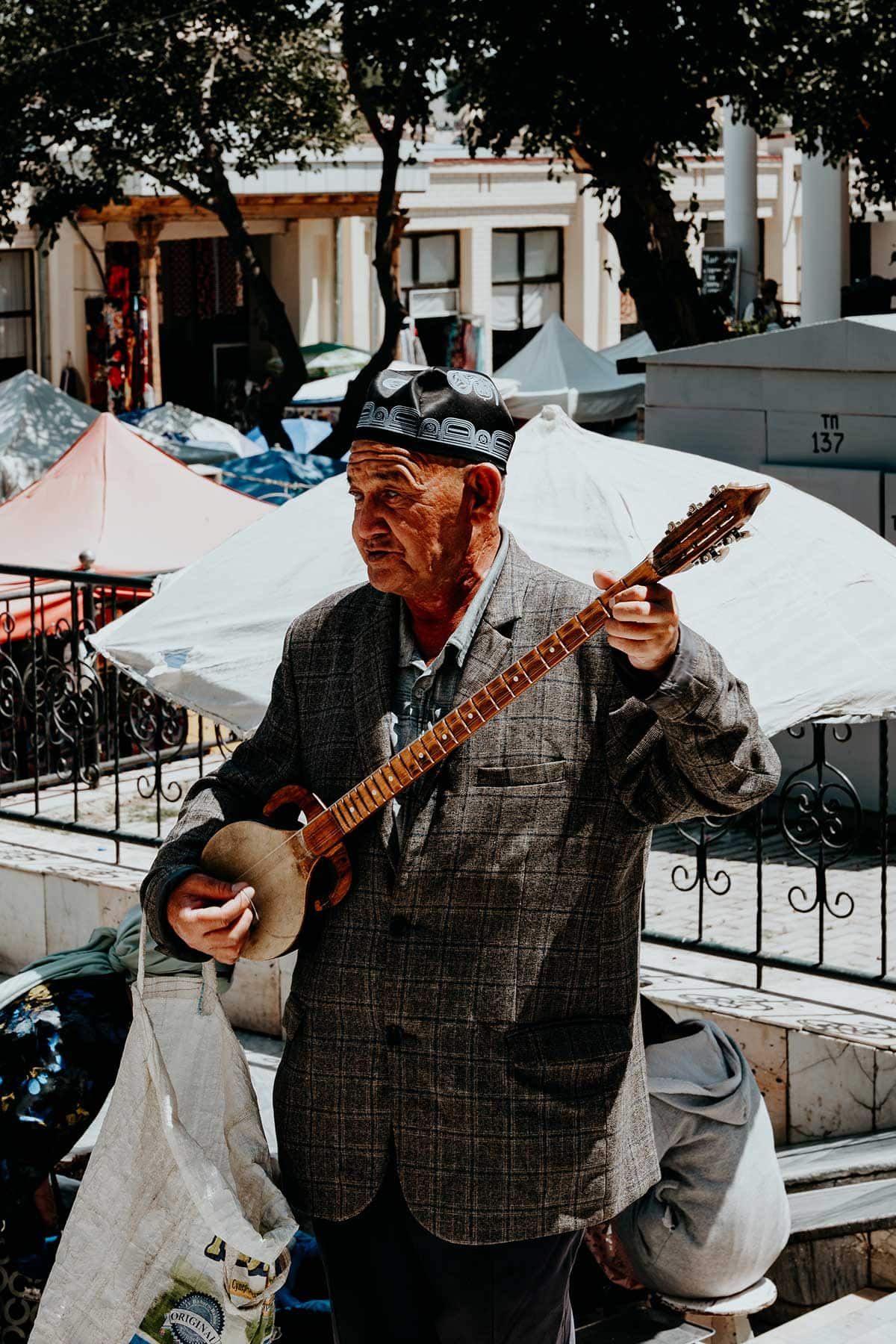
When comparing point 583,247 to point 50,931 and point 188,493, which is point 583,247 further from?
point 50,931

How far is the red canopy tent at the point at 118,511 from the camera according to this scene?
501 inches

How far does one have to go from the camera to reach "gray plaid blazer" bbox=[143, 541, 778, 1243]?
2785 millimetres

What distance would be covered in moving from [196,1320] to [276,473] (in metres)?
15.7

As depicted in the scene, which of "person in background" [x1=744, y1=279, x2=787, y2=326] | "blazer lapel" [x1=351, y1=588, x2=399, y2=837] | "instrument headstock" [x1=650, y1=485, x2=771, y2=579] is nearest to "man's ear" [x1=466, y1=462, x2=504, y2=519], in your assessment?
"blazer lapel" [x1=351, y1=588, x2=399, y2=837]

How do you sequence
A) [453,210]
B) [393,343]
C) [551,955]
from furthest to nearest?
1. [453,210]
2. [393,343]
3. [551,955]

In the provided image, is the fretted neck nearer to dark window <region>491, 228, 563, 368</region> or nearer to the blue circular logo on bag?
the blue circular logo on bag

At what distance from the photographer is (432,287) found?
3644 centimetres

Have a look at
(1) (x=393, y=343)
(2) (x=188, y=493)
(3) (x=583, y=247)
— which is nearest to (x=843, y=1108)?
(2) (x=188, y=493)

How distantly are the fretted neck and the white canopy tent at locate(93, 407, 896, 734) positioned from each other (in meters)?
1.65

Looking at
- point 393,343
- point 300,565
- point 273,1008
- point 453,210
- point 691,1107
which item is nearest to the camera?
point 691,1107

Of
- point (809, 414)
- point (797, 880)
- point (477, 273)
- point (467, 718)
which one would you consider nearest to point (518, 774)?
point (467, 718)

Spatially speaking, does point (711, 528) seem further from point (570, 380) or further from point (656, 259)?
point (570, 380)

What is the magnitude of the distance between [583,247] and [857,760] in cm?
3304

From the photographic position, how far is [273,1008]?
5.57 metres
